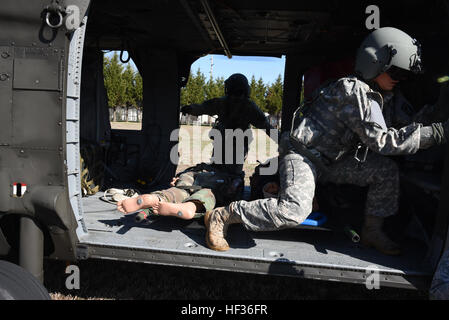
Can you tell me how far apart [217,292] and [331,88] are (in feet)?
6.25

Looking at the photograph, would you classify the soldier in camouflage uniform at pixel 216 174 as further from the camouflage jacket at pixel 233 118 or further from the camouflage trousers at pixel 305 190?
the camouflage trousers at pixel 305 190

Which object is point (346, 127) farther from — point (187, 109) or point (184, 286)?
point (187, 109)

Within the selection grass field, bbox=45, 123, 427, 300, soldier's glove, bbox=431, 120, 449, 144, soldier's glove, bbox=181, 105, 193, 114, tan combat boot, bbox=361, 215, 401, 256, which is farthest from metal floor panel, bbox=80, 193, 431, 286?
soldier's glove, bbox=181, 105, 193, 114

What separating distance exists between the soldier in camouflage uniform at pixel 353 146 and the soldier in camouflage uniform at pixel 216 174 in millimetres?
308

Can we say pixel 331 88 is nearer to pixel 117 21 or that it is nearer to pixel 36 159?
pixel 36 159

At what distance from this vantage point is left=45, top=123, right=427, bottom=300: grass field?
9.55 feet

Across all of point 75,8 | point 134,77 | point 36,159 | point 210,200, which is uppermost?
point 134,77

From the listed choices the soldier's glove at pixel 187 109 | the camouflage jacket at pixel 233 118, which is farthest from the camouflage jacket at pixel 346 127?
the soldier's glove at pixel 187 109

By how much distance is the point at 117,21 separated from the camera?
4.25 m

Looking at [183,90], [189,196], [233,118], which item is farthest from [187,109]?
[183,90]

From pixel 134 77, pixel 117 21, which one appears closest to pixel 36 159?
pixel 117 21

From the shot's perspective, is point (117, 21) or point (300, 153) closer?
point (300, 153)

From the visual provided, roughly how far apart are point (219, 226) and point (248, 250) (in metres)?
0.28

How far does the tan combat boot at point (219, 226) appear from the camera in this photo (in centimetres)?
257
